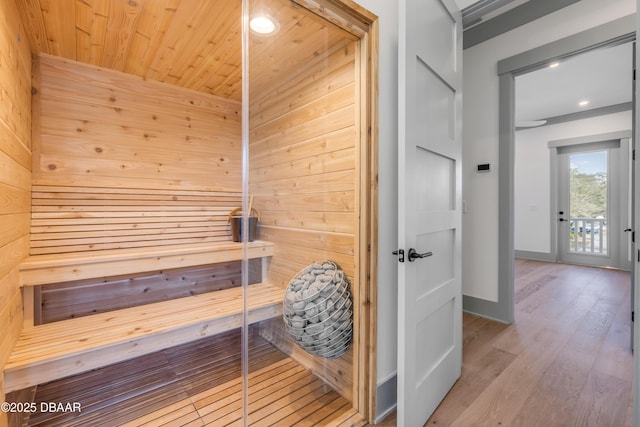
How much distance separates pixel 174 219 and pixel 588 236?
6669 mm

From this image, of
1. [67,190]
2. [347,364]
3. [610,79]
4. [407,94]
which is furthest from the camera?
[610,79]

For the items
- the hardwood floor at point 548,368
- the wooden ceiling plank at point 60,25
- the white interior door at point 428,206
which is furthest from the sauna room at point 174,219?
the hardwood floor at point 548,368

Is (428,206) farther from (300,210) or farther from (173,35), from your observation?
(173,35)

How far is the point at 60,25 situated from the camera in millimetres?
1606

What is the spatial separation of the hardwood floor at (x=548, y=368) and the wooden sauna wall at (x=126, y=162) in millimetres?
2117

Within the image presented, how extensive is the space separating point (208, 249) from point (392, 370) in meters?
1.45

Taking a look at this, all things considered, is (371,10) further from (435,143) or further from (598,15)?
(598,15)

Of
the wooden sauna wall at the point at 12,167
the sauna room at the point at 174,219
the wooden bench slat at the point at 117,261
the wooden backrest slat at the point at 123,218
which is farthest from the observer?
the wooden backrest slat at the point at 123,218

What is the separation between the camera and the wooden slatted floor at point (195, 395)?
155 cm

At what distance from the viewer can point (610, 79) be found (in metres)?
3.81

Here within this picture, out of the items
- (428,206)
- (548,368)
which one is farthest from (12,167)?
(548,368)

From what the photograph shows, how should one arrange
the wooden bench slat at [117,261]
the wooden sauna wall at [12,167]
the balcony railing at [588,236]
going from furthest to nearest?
the balcony railing at [588,236], the wooden bench slat at [117,261], the wooden sauna wall at [12,167]

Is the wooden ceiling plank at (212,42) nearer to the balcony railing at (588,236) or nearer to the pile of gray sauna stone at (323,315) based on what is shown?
the pile of gray sauna stone at (323,315)

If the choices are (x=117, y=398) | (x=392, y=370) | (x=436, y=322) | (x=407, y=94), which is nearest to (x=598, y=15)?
(x=407, y=94)
